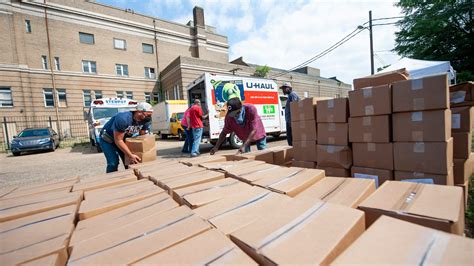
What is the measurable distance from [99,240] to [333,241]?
1066 mm

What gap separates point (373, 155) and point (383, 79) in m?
1.07

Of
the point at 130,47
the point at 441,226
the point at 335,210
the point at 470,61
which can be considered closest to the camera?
the point at 441,226

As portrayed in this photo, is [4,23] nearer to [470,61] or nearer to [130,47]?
[130,47]

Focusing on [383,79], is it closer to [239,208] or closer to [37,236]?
[239,208]

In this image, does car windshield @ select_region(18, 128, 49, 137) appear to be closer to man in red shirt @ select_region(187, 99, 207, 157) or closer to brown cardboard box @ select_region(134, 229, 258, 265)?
man in red shirt @ select_region(187, 99, 207, 157)

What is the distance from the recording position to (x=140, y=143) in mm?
3223

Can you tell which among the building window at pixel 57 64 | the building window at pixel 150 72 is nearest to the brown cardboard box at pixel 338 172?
the building window at pixel 57 64

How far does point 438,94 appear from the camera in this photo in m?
2.09

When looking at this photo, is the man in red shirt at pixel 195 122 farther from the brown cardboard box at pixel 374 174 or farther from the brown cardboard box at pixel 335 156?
the brown cardboard box at pixel 374 174

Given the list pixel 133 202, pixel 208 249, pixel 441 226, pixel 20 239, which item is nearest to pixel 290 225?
pixel 208 249

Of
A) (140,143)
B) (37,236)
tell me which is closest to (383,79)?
(140,143)

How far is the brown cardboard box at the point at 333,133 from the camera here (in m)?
2.82

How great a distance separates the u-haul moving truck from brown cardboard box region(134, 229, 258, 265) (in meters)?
6.78

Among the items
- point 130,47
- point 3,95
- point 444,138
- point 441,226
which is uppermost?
point 130,47
